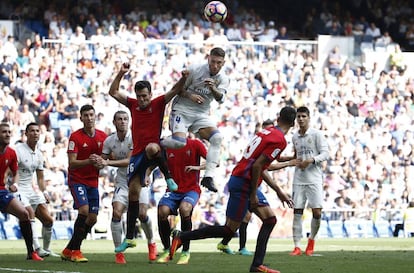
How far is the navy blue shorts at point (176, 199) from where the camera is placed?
17.8m

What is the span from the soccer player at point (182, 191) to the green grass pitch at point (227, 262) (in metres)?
0.57

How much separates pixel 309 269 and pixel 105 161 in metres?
3.78

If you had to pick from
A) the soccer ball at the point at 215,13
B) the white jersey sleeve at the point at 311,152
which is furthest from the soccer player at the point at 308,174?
the soccer ball at the point at 215,13

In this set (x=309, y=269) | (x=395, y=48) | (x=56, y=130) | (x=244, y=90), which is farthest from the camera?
(x=395, y=48)

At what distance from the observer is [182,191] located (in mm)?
A: 18047

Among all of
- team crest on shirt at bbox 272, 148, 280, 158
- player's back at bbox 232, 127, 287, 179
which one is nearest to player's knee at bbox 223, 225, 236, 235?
player's back at bbox 232, 127, 287, 179

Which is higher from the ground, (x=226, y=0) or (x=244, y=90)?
(x=226, y=0)

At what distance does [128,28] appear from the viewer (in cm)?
3469

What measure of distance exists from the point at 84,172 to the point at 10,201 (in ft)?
4.25

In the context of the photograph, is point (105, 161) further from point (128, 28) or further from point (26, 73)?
point (128, 28)

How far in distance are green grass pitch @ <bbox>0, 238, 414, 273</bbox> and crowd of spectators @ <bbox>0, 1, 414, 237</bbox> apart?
313 inches

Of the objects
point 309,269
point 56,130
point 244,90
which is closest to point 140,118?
point 309,269

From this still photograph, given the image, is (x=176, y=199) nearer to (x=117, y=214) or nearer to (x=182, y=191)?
(x=182, y=191)

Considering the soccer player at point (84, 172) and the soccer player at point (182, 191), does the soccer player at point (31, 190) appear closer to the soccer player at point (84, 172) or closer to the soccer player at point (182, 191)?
the soccer player at point (84, 172)
